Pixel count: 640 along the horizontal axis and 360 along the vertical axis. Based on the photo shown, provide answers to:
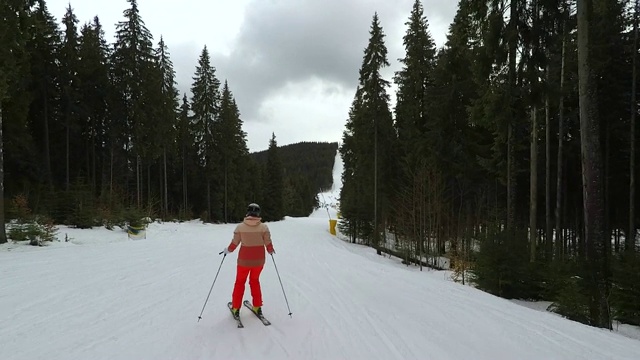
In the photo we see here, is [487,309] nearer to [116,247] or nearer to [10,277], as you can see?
[10,277]

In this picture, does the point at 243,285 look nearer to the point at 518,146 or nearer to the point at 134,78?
the point at 518,146

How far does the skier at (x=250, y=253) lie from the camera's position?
19.6 feet

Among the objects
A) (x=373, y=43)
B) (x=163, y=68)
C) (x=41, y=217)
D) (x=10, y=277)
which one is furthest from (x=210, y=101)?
(x=10, y=277)

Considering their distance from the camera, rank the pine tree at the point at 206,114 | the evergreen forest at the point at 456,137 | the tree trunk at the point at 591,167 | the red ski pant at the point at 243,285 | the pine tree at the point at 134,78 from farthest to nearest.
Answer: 1. the pine tree at the point at 206,114
2. the pine tree at the point at 134,78
3. the evergreen forest at the point at 456,137
4. the tree trunk at the point at 591,167
5. the red ski pant at the point at 243,285

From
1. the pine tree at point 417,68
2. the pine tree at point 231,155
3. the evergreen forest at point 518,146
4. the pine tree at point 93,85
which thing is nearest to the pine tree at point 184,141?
the pine tree at point 231,155

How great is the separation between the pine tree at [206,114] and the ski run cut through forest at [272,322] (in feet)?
109

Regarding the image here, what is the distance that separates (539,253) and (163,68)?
1422 inches

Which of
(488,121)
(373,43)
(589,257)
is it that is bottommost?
(589,257)

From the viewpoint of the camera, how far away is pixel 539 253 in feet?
43.4

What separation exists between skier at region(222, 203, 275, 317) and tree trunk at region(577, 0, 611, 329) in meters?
7.46

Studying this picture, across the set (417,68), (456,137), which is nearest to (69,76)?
(417,68)

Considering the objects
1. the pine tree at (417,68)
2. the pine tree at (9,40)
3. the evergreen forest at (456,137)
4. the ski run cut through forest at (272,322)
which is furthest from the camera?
the pine tree at (417,68)

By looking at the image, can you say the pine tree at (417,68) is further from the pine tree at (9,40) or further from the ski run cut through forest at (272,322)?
the pine tree at (9,40)

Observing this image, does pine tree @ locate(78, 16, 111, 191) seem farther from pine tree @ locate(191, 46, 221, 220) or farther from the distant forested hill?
the distant forested hill
